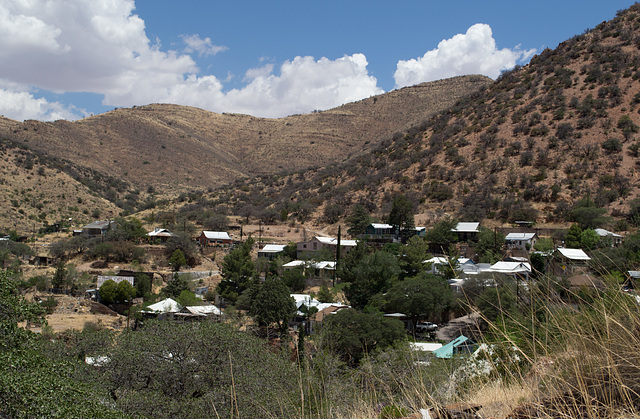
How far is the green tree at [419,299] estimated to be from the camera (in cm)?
2511

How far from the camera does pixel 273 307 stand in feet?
80.0

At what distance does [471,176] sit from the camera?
47.0 metres

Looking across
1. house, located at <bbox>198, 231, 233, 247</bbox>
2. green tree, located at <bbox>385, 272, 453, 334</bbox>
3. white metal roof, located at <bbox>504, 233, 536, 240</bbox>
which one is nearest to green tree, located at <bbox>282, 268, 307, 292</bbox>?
green tree, located at <bbox>385, 272, 453, 334</bbox>

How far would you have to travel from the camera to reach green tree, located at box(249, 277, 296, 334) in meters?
24.1

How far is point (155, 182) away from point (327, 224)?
40.9 metres

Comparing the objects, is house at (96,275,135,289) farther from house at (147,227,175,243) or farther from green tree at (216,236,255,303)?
house at (147,227,175,243)

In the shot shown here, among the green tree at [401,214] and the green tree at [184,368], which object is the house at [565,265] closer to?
the green tree at [184,368]

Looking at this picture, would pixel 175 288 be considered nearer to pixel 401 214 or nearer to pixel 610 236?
pixel 401 214

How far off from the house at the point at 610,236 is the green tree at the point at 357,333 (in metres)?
17.1

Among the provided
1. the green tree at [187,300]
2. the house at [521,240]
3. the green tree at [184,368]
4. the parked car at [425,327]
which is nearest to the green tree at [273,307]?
the green tree at [187,300]

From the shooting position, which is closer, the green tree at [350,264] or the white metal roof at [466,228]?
the green tree at [350,264]

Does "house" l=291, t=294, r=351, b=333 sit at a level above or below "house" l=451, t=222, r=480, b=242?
below

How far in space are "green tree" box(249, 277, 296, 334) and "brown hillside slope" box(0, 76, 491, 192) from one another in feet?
183

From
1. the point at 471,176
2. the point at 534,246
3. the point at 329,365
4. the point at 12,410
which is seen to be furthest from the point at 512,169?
the point at 12,410
